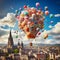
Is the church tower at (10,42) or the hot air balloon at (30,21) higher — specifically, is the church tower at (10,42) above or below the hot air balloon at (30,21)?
below

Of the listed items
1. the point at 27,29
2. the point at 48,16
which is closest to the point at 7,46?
the point at 27,29

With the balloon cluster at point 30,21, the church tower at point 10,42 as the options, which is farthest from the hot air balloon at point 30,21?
the church tower at point 10,42

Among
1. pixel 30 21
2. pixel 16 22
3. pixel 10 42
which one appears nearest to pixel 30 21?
pixel 30 21

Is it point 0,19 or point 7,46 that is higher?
point 0,19

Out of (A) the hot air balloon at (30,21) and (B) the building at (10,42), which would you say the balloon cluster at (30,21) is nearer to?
(A) the hot air balloon at (30,21)

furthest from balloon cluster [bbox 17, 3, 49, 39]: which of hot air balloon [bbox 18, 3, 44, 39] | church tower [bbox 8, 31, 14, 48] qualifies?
church tower [bbox 8, 31, 14, 48]

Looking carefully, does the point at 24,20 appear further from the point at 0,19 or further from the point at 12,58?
the point at 12,58

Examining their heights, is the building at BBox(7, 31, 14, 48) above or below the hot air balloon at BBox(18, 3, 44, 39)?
below

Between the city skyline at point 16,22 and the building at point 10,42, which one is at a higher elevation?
the city skyline at point 16,22

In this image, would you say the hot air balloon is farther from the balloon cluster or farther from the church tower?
the church tower
